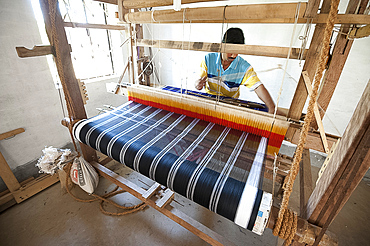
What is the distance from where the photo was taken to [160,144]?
137 centimetres

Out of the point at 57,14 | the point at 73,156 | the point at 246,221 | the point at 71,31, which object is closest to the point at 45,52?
the point at 57,14

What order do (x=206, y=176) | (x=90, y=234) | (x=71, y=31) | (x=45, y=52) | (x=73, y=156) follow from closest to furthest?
(x=206, y=176), (x=45, y=52), (x=90, y=234), (x=73, y=156), (x=71, y=31)

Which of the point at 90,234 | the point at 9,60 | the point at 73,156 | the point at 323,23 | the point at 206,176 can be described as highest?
the point at 323,23

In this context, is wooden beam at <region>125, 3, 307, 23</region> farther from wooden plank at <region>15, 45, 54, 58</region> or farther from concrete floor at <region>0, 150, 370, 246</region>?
concrete floor at <region>0, 150, 370, 246</region>

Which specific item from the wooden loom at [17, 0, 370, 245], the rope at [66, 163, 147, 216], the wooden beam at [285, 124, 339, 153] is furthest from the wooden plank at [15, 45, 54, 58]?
the wooden beam at [285, 124, 339, 153]

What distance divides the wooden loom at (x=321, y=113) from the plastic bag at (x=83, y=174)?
9.5 inches

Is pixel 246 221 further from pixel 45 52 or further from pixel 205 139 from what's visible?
pixel 45 52

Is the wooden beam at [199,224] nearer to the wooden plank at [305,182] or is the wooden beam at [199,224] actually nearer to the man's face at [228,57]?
the wooden plank at [305,182]

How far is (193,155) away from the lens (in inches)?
49.6

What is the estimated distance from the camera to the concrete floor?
5.70ft

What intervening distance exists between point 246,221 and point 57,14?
2049 mm

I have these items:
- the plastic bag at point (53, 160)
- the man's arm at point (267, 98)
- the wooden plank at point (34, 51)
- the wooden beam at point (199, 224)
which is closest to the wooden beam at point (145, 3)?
the wooden plank at point (34, 51)

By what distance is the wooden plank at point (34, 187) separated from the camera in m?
2.07

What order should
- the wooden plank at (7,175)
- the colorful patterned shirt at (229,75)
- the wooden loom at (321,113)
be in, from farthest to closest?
the wooden plank at (7,175), the colorful patterned shirt at (229,75), the wooden loom at (321,113)
